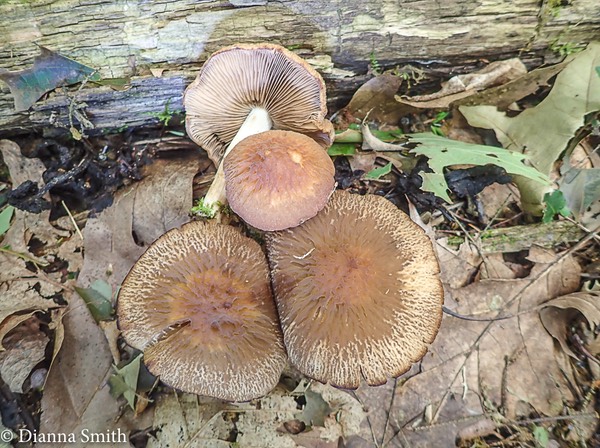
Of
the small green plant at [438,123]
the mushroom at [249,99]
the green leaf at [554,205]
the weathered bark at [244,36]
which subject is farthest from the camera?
the small green plant at [438,123]

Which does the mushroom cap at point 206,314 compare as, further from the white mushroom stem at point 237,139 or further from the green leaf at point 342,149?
the green leaf at point 342,149

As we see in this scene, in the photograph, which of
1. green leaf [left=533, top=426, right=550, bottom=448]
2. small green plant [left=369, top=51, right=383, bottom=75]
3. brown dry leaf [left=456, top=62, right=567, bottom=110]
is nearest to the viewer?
green leaf [left=533, top=426, right=550, bottom=448]

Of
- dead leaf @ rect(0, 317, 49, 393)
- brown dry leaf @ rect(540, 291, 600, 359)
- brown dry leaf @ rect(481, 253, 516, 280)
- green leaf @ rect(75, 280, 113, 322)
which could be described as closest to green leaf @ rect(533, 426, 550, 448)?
brown dry leaf @ rect(540, 291, 600, 359)

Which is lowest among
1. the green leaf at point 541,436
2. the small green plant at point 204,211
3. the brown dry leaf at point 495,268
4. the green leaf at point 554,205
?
the green leaf at point 541,436

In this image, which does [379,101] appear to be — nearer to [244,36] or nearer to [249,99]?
[249,99]

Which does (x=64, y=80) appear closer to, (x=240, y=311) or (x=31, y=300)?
(x=31, y=300)

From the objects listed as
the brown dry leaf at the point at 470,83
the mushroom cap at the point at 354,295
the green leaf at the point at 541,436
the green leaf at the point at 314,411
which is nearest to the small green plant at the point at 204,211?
the mushroom cap at the point at 354,295

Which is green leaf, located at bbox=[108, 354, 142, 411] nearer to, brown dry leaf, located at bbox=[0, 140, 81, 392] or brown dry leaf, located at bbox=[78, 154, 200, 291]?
brown dry leaf, located at bbox=[0, 140, 81, 392]
